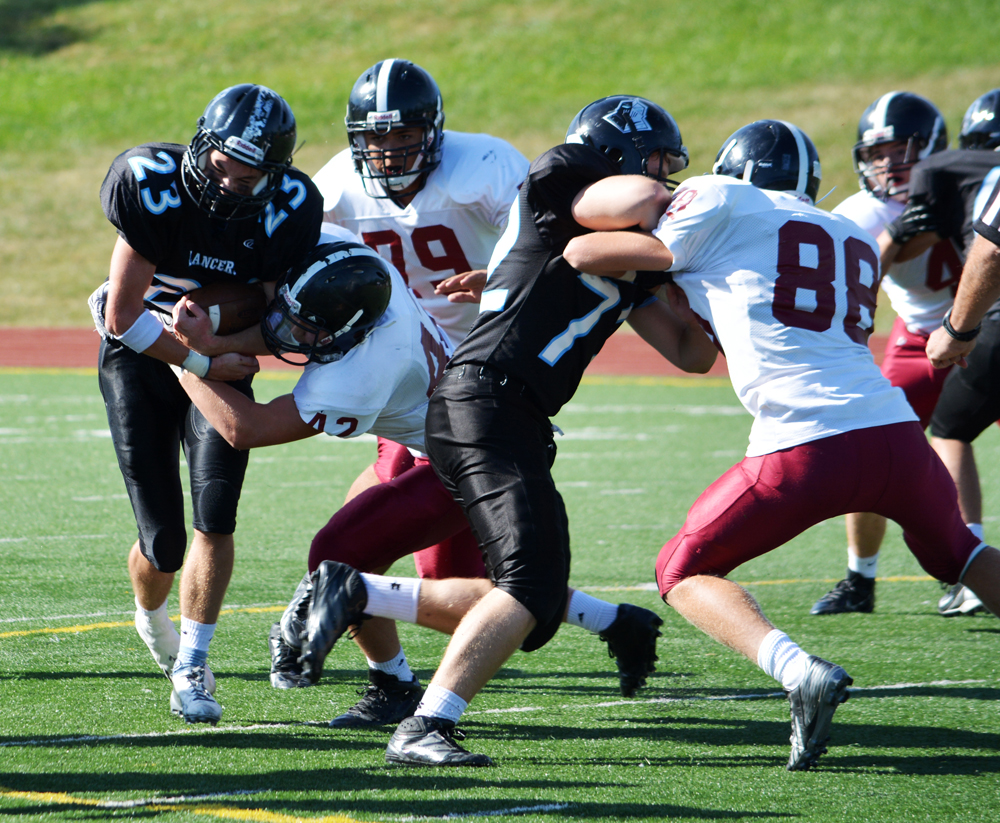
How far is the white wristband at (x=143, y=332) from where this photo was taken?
354 centimetres

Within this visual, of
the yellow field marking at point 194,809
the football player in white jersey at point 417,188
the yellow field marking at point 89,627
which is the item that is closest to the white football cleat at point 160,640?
the yellow field marking at point 89,627

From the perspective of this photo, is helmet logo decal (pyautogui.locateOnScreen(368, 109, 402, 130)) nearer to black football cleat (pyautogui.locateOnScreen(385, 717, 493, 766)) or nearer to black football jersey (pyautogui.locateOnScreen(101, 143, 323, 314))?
black football jersey (pyautogui.locateOnScreen(101, 143, 323, 314))

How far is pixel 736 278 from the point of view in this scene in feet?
10.7

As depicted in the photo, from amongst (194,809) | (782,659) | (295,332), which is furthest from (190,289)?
(782,659)

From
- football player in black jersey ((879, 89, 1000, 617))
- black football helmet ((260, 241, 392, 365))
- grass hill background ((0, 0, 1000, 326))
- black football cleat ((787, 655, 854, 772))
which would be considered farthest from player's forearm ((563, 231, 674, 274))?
grass hill background ((0, 0, 1000, 326))

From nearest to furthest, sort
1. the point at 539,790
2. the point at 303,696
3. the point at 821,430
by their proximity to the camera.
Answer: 1. the point at 539,790
2. the point at 821,430
3. the point at 303,696

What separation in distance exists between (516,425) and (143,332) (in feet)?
3.70

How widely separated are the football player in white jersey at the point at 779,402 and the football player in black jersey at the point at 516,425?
0.38 feet

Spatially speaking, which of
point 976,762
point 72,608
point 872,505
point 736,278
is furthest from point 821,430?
point 72,608

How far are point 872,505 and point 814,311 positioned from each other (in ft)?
1.70

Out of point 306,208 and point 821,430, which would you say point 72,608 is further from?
point 821,430

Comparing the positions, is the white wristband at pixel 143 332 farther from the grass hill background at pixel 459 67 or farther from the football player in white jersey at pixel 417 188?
the grass hill background at pixel 459 67

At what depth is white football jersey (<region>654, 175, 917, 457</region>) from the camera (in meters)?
3.22

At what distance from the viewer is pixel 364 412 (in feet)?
11.1
